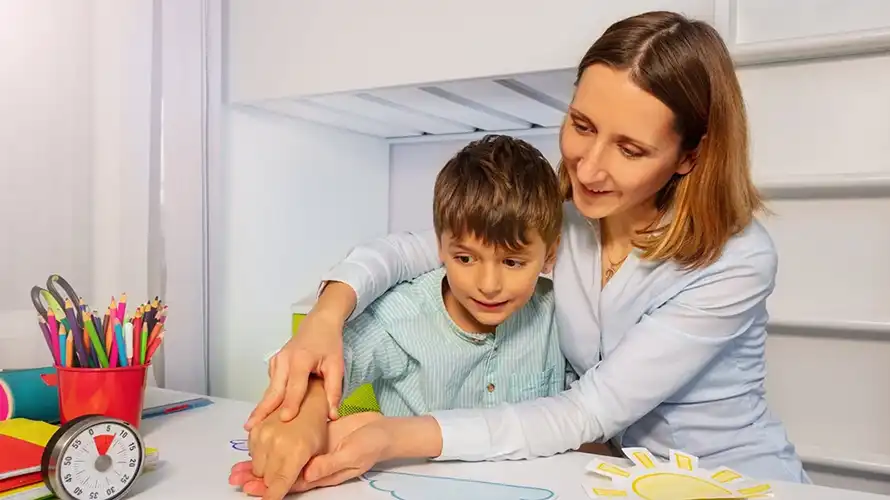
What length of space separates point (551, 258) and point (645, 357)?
0.70ft

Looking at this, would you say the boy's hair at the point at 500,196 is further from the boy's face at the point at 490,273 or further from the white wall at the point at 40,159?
the white wall at the point at 40,159

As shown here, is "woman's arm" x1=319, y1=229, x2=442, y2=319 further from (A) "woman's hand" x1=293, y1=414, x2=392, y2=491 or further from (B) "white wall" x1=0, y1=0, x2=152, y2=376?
(B) "white wall" x1=0, y1=0, x2=152, y2=376

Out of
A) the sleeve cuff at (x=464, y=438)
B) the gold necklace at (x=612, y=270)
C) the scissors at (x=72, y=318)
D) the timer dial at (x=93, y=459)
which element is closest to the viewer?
the timer dial at (x=93, y=459)

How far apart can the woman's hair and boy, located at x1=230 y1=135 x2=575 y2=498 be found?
0.48ft

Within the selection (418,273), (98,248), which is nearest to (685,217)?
(418,273)

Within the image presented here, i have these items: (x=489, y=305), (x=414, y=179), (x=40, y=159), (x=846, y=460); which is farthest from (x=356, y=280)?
(x=414, y=179)

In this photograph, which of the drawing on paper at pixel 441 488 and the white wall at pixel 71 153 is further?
the white wall at pixel 71 153

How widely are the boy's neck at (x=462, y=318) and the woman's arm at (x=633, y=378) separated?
0.56 feet

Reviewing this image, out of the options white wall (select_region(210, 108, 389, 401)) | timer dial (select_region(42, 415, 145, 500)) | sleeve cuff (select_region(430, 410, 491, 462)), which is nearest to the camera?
timer dial (select_region(42, 415, 145, 500))

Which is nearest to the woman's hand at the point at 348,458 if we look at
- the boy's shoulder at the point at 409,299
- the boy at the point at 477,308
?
the boy at the point at 477,308

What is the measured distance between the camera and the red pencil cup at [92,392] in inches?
35.8

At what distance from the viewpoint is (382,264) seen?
3.27 feet

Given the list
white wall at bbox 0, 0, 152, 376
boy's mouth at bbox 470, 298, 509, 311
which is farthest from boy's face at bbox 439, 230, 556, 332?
white wall at bbox 0, 0, 152, 376

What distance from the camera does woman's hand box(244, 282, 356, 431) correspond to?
76 centimetres
